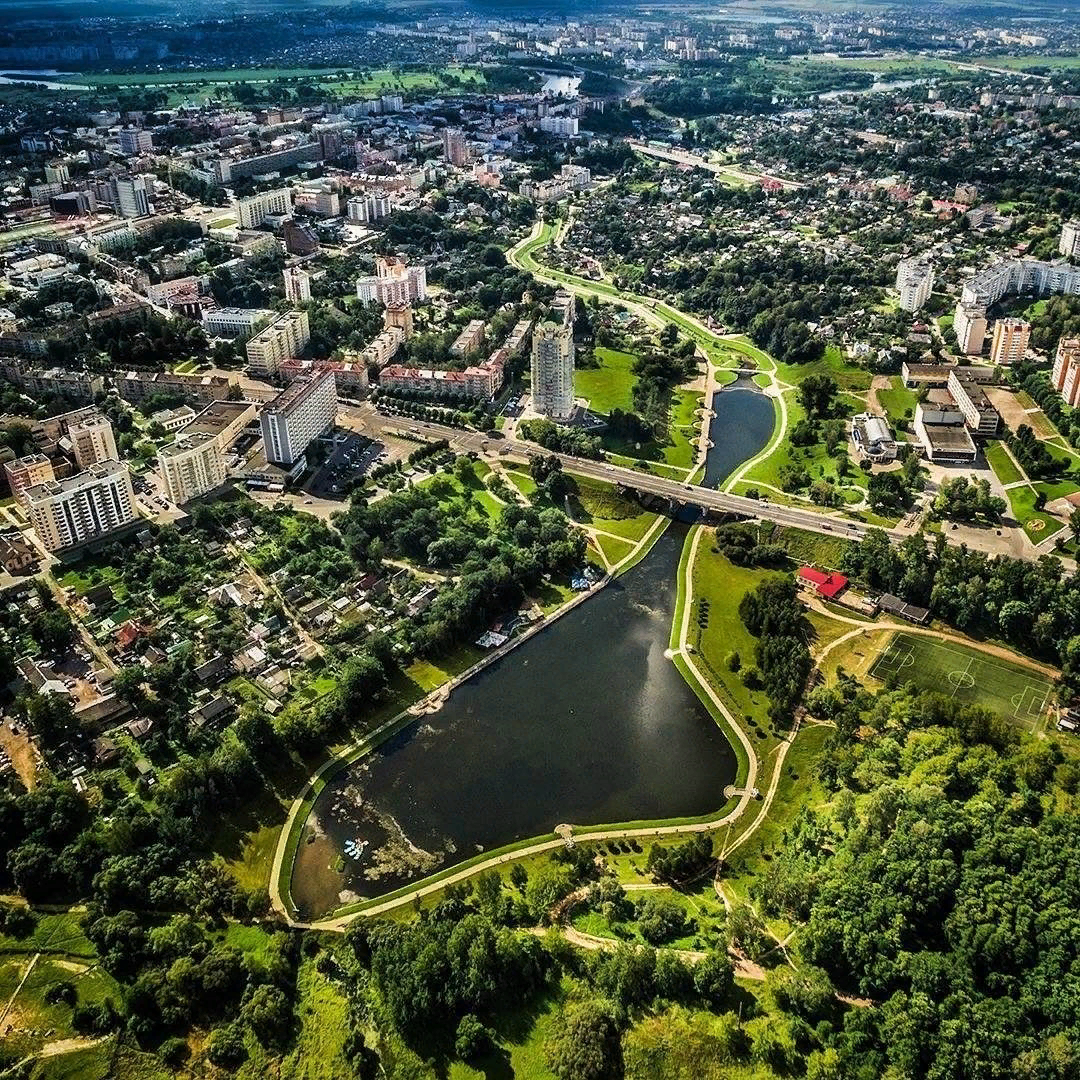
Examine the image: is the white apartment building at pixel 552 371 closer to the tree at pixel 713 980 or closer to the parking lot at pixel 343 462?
the parking lot at pixel 343 462

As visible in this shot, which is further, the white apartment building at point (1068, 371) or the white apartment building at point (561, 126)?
the white apartment building at point (561, 126)

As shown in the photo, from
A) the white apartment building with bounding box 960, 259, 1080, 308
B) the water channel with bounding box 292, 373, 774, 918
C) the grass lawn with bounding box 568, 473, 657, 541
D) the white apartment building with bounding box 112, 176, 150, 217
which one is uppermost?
the white apartment building with bounding box 112, 176, 150, 217

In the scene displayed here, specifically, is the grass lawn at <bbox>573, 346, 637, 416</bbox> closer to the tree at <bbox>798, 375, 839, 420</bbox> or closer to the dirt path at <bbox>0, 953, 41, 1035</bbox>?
the tree at <bbox>798, 375, 839, 420</bbox>

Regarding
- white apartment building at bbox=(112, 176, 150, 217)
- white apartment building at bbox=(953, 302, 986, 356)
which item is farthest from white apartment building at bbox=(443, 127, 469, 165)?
white apartment building at bbox=(953, 302, 986, 356)

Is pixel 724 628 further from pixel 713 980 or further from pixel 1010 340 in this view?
pixel 1010 340

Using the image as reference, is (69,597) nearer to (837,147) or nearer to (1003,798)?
(1003,798)

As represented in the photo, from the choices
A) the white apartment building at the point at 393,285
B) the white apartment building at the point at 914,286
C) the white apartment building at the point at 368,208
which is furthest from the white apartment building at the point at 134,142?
the white apartment building at the point at 914,286

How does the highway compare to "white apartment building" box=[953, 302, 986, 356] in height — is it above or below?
below
